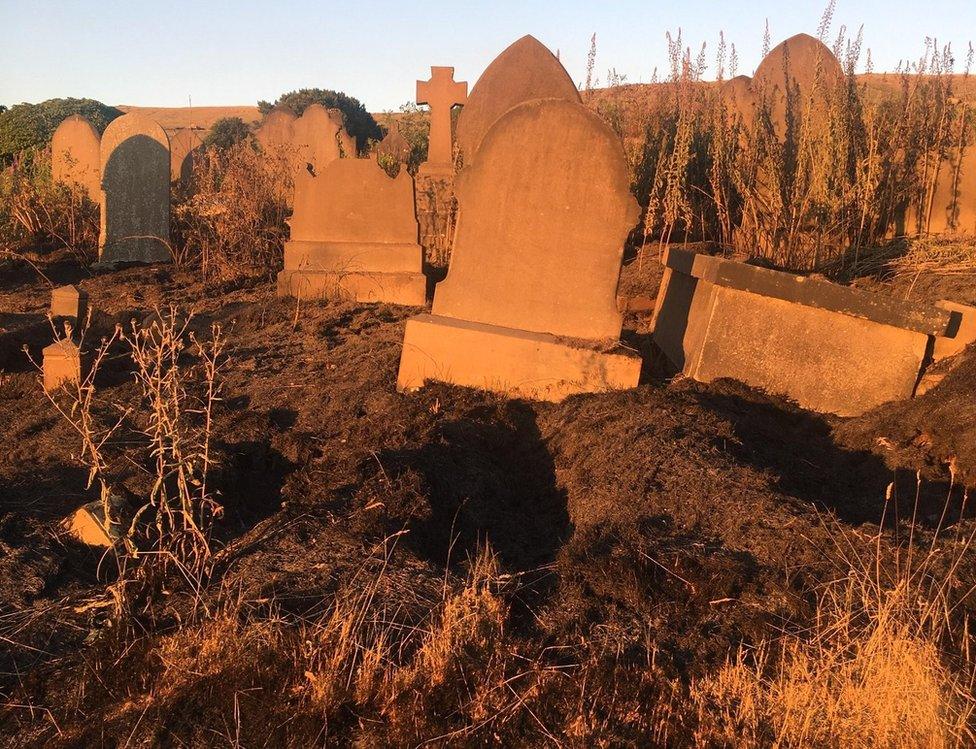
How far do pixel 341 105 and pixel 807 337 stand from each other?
3052 centimetres

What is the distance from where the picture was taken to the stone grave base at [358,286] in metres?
7.59

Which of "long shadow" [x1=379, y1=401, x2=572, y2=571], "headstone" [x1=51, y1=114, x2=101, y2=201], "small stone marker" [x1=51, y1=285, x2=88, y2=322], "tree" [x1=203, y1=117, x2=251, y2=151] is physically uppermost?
"tree" [x1=203, y1=117, x2=251, y2=151]

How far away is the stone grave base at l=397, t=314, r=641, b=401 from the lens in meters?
4.84

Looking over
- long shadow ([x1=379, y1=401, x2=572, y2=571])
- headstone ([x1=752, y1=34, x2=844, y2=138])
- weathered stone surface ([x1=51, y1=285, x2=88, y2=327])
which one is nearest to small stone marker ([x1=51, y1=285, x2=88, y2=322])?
weathered stone surface ([x1=51, y1=285, x2=88, y2=327])

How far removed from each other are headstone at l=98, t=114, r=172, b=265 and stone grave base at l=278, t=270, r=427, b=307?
3185mm

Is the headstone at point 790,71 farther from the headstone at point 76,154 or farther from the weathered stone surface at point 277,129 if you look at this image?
the headstone at point 76,154

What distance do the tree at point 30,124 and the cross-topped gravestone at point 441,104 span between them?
34.0 ft

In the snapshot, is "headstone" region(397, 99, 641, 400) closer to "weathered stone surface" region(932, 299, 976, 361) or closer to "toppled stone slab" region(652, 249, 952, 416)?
"toppled stone slab" region(652, 249, 952, 416)

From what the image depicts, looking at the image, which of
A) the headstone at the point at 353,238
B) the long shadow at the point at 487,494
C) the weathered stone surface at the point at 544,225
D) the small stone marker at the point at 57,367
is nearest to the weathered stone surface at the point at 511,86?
the headstone at the point at 353,238

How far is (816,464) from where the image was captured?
3.99 metres

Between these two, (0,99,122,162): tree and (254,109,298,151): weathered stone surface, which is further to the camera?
(0,99,122,162): tree

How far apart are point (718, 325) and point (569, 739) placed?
3391 millimetres

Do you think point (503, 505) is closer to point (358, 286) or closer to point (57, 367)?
point (57, 367)

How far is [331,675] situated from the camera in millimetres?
2160
